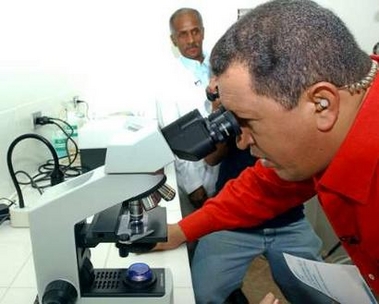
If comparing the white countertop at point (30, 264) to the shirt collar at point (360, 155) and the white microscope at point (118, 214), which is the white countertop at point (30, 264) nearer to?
the white microscope at point (118, 214)

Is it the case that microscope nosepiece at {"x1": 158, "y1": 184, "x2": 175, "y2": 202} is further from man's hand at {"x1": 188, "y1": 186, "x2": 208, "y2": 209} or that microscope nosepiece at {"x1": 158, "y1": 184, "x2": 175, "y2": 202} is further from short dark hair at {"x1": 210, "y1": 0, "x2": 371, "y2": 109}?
man's hand at {"x1": 188, "y1": 186, "x2": 208, "y2": 209}

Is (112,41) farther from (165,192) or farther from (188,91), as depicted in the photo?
(165,192)

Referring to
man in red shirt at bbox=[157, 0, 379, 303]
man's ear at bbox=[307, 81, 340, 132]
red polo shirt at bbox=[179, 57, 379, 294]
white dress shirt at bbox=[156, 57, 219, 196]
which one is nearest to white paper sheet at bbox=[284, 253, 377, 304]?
red polo shirt at bbox=[179, 57, 379, 294]

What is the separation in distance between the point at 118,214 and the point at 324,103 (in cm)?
46

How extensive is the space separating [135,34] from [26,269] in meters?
1.58

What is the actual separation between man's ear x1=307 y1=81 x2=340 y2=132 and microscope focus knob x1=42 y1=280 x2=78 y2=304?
543mm

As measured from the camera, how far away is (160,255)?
40.6 inches

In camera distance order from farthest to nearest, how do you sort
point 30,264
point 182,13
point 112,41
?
point 112,41
point 182,13
point 30,264

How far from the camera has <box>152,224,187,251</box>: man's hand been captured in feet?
3.44

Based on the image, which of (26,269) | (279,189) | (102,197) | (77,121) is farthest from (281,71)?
(77,121)

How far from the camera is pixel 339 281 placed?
35.6 inches

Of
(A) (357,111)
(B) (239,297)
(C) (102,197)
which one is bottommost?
(B) (239,297)

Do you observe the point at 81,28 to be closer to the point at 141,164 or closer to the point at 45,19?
the point at 45,19

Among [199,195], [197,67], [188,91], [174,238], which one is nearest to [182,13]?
[197,67]
